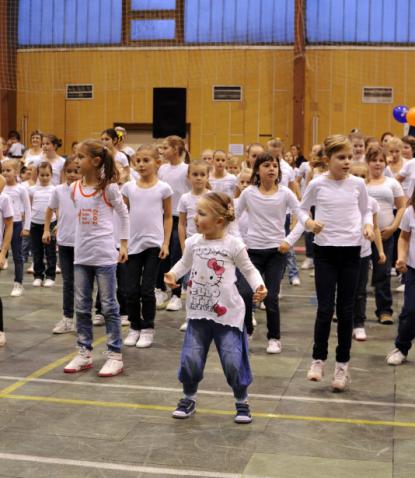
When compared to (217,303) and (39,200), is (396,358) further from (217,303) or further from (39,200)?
(39,200)

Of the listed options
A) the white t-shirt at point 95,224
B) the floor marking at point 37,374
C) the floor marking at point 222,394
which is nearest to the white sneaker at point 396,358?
the floor marking at point 222,394

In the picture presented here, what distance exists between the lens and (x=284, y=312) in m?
8.62

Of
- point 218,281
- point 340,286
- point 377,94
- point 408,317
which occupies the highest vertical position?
point 377,94

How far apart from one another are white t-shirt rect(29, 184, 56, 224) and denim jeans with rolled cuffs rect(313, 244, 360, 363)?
521cm

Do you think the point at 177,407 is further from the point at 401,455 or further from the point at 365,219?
the point at 365,219

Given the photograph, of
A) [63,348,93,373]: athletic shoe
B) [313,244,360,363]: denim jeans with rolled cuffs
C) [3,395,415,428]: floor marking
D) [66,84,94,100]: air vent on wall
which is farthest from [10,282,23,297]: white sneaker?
[66,84,94,100]: air vent on wall

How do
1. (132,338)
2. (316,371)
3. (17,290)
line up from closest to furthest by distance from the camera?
1. (316,371)
2. (132,338)
3. (17,290)

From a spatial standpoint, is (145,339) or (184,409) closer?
(184,409)

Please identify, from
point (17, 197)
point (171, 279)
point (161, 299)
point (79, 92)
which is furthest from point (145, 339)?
point (79, 92)

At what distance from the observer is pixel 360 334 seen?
7336 mm

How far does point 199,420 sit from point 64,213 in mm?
3080

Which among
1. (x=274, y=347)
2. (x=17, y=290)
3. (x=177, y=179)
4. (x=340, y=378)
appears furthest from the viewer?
(x=17, y=290)

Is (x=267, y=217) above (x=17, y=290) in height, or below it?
above

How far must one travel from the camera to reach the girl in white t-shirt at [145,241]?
22.6ft
